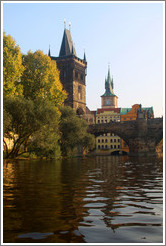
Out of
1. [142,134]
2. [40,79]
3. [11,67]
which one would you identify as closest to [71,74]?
[142,134]

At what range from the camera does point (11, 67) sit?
36.6m

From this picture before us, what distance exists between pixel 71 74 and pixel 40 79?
5031 cm

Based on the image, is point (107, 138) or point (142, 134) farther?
point (107, 138)

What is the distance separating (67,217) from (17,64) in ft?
111

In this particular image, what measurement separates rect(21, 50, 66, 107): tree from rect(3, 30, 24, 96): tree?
3.89 metres

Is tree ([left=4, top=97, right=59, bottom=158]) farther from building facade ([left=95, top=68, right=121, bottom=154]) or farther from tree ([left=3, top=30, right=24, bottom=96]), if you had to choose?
building facade ([left=95, top=68, right=121, bottom=154])

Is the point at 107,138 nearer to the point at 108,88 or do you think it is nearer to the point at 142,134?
the point at 142,134

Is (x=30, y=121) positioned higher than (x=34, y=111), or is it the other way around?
(x=34, y=111)

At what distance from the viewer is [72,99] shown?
9000cm

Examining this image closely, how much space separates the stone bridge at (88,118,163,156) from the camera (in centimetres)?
6669

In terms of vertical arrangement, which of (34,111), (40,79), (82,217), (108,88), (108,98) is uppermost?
(108,88)

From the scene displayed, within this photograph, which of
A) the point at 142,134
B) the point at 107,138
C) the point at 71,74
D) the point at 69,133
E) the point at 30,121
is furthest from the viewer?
the point at 107,138

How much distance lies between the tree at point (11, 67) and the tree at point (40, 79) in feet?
12.8

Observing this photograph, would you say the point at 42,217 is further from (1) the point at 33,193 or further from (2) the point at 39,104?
(2) the point at 39,104
